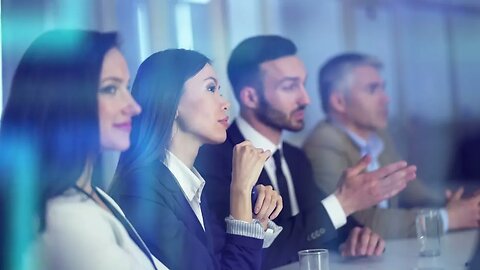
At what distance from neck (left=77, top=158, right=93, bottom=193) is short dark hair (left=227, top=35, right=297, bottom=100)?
1.17ft

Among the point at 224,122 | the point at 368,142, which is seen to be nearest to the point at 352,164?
the point at 368,142

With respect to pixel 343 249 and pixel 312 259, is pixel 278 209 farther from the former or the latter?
pixel 343 249

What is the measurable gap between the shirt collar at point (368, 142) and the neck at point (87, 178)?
2.71 ft

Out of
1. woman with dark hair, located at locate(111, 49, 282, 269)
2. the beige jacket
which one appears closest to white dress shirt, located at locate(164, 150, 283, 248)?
woman with dark hair, located at locate(111, 49, 282, 269)

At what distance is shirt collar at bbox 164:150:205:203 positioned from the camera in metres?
1.00

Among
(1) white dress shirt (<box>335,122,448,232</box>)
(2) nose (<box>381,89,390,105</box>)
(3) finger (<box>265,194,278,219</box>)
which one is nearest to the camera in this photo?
(3) finger (<box>265,194,278,219</box>)

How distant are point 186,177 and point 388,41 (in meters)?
0.92

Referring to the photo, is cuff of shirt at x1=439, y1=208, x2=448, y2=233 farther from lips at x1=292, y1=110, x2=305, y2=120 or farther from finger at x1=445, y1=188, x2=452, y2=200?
lips at x1=292, y1=110, x2=305, y2=120

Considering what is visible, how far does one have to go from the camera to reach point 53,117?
894 mm

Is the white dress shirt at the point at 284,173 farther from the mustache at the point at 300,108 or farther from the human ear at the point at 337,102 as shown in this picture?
the human ear at the point at 337,102

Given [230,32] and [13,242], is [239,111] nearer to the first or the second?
[230,32]

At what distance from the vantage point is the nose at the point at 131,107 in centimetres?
94

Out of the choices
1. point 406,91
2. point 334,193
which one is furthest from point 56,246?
point 406,91

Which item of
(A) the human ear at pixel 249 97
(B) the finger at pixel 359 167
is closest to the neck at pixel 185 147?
(A) the human ear at pixel 249 97
